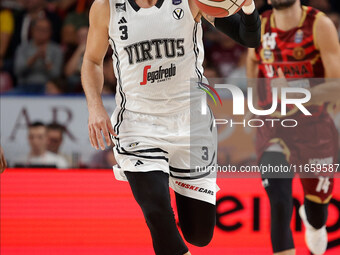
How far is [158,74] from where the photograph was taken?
12.0 ft

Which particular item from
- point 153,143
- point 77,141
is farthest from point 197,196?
point 77,141

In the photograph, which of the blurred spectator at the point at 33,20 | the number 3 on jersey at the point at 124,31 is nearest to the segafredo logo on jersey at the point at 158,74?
the number 3 on jersey at the point at 124,31

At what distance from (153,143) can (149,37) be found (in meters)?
0.65

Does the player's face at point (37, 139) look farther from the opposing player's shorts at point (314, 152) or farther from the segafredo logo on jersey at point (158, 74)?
the segafredo logo on jersey at point (158, 74)

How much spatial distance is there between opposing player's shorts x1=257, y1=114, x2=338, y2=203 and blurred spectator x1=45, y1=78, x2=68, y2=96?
3728 mm

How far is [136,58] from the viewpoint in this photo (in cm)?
365

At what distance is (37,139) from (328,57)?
3553mm

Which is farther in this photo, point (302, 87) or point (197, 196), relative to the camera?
point (302, 87)

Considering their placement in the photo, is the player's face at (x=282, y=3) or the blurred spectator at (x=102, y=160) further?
the blurred spectator at (x=102, y=160)

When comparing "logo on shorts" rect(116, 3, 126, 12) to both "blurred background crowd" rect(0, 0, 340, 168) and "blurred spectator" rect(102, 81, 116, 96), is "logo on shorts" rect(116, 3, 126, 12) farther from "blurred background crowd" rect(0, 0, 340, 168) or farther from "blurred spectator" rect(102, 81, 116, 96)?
"blurred spectator" rect(102, 81, 116, 96)

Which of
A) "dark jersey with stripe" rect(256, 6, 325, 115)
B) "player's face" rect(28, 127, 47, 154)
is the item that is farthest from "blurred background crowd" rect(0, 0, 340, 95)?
"dark jersey with stripe" rect(256, 6, 325, 115)

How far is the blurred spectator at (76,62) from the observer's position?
7867mm

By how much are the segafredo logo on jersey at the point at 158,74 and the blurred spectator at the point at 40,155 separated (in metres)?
3.17

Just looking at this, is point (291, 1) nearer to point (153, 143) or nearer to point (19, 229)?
point (153, 143)
